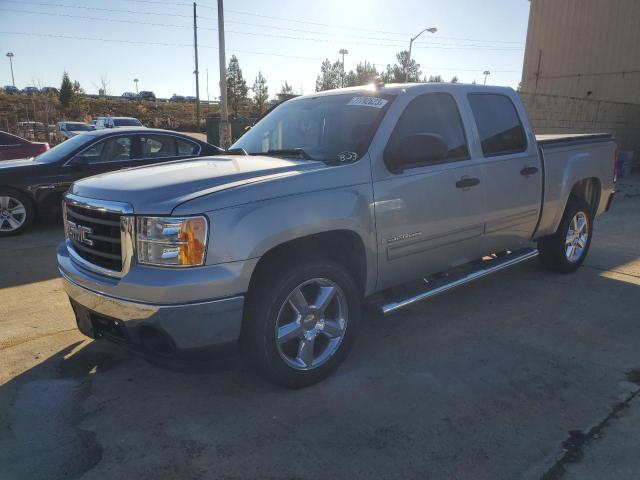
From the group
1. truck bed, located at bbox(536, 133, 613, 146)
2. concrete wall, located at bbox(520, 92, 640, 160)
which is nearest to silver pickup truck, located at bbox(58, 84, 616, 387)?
truck bed, located at bbox(536, 133, 613, 146)

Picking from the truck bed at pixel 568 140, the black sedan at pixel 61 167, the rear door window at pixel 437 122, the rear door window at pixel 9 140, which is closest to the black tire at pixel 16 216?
the black sedan at pixel 61 167

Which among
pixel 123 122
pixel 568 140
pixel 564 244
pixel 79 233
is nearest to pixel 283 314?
pixel 79 233

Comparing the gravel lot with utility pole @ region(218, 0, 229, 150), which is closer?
the gravel lot

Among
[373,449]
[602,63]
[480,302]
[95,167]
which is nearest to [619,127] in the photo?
[602,63]

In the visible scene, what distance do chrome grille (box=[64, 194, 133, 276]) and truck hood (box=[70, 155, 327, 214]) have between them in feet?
0.22

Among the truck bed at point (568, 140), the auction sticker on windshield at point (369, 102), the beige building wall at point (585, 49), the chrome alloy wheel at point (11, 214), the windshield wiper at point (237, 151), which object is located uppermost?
the beige building wall at point (585, 49)

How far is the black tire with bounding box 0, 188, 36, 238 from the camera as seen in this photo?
722 centimetres

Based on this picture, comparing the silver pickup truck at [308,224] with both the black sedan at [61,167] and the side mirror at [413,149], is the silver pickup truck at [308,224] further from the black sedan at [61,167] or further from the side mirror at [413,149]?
the black sedan at [61,167]

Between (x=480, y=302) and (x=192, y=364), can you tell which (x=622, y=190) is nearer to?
(x=480, y=302)

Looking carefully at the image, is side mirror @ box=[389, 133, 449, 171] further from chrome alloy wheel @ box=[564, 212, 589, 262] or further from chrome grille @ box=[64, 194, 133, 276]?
chrome alloy wheel @ box=[564, 212, 589, 262]

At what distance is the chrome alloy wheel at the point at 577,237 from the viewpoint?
5480 millimetres

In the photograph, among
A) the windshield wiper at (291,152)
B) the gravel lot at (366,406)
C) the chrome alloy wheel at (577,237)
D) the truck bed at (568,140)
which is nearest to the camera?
the gravel lot at (366,406)

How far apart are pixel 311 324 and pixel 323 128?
1.56 m

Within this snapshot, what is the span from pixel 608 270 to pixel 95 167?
7317 millimetres
